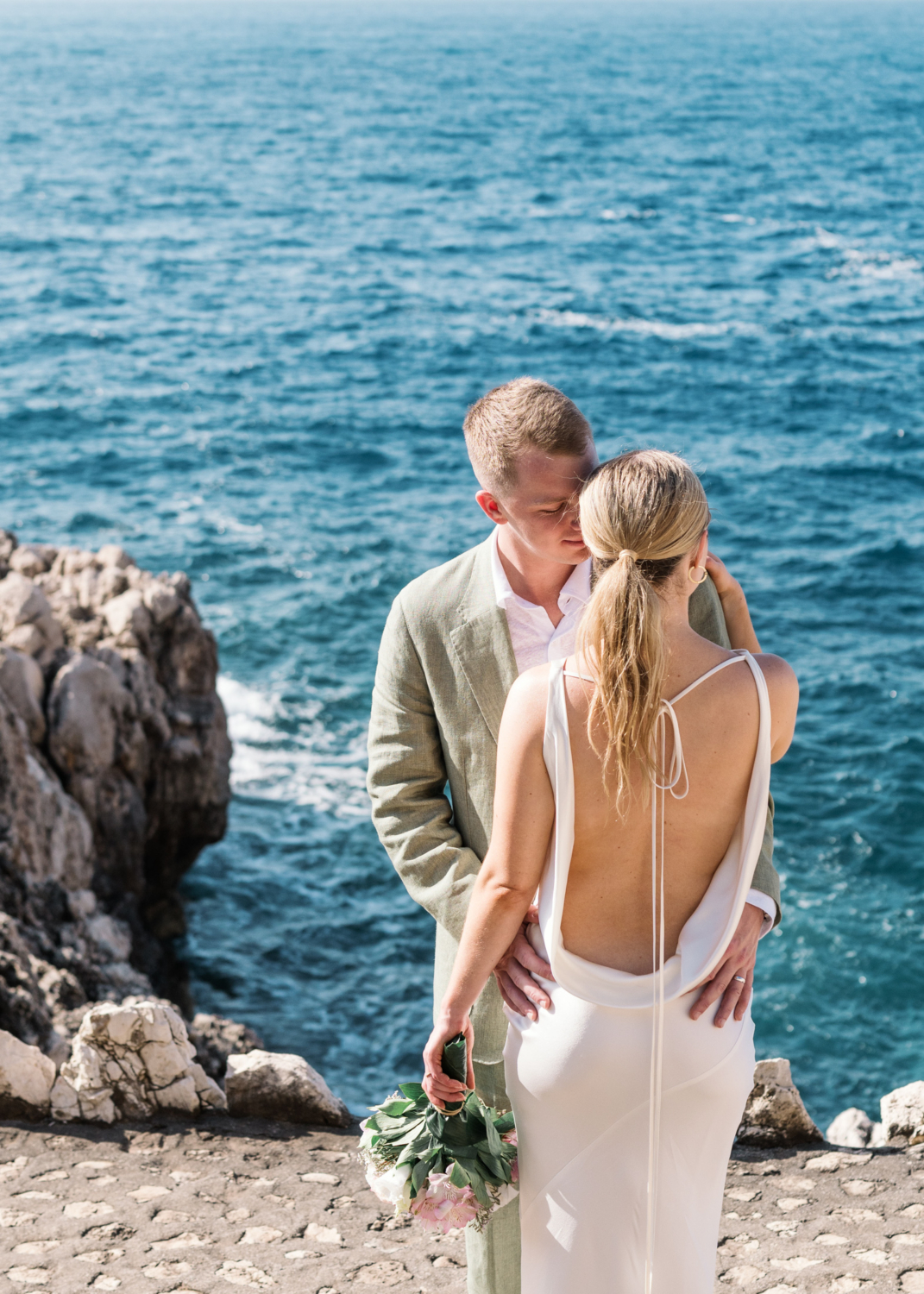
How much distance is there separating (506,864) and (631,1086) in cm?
60

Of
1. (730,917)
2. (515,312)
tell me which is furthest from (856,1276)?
(515,312)

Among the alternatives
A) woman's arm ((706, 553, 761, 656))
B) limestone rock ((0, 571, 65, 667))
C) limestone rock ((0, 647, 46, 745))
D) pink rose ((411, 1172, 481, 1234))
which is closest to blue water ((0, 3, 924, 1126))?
limestone rock ((0, 647, 46, 745))

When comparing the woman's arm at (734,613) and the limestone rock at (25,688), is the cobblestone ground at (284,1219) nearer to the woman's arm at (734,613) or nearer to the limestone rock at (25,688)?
the woman's arm at (734,613)

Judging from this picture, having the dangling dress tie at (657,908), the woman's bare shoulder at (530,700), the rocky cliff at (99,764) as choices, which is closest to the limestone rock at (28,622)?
the rocky cliff at (99,764)

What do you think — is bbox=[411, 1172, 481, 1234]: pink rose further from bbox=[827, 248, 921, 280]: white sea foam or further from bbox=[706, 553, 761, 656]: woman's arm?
bbox=[827, 248, 921, 280]: white sea foam

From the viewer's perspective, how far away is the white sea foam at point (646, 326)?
110 feet

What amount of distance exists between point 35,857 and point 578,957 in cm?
821

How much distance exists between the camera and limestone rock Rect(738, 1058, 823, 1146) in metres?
5.59

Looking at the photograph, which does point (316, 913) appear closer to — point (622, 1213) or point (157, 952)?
point (157, 952)

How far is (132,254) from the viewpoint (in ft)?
143

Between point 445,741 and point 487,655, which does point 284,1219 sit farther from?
point 487,655

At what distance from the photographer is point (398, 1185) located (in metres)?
3.38

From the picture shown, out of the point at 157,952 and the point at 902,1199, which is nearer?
the point at 902,1199

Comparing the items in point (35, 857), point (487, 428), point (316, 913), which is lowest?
point (316, 913)
